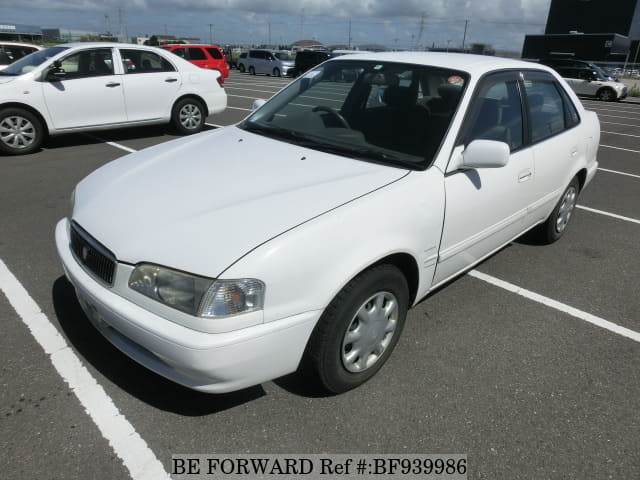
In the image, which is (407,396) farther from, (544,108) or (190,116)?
(190,116)

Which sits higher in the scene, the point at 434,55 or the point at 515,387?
the point at 434,55

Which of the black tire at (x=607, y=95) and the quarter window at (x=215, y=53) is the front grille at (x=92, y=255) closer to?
the quarter window at (x=215, y=53)

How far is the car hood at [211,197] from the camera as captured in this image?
1.97m

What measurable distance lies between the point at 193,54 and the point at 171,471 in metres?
21.8

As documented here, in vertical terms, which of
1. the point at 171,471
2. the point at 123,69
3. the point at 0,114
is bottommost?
the point at 171,471

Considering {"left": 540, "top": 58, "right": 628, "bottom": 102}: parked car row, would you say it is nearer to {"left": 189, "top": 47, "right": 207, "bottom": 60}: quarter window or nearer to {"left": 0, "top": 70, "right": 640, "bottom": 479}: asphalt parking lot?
{"left": 189, "top": 47, "right": 207, "bottom": 60}: quarter window

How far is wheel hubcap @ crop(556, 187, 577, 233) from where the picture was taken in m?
4.29

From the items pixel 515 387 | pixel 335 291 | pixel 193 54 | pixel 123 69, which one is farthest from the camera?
pixel 193 54

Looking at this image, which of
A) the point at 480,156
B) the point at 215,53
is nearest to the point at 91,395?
the point at 480,156

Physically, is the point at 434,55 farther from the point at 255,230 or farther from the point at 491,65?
the point at 255,230

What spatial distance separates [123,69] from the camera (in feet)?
25.0

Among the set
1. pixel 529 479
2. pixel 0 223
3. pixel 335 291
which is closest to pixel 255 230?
pixel 335 291

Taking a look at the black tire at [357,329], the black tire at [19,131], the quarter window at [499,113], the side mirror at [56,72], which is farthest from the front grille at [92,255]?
the side mirror at [56,72]

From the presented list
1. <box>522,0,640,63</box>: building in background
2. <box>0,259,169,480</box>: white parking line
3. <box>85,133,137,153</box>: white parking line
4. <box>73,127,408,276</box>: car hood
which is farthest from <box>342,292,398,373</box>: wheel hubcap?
<box>522,0,640,63</box>: building in background
